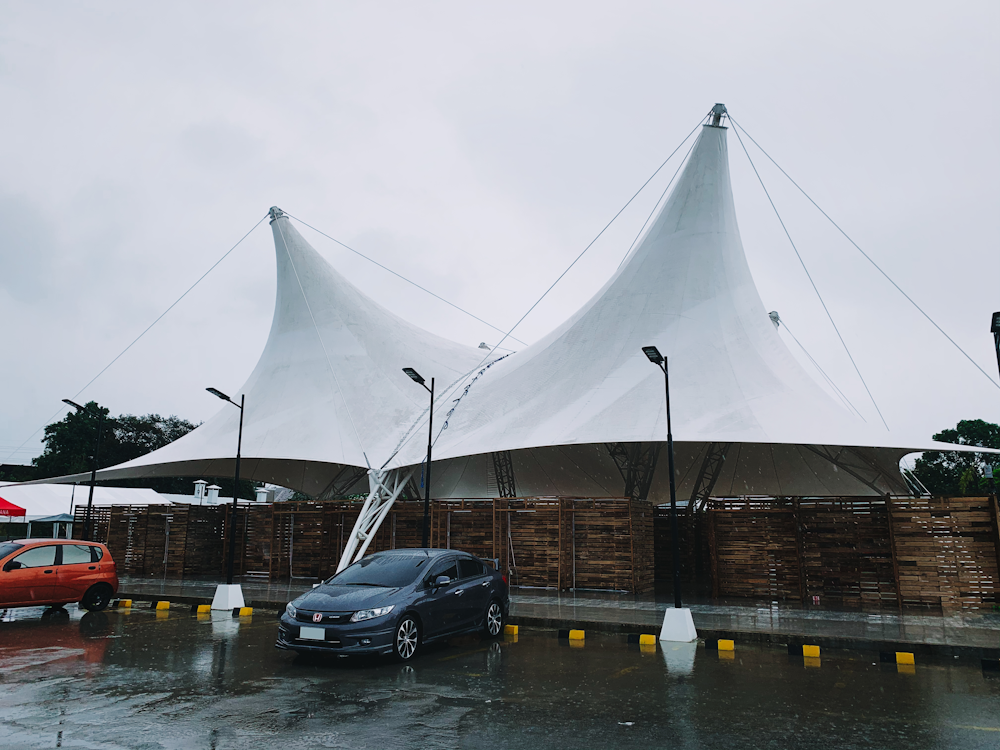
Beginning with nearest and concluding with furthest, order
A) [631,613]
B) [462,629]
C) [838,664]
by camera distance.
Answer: [838,664] → [462,629] → [631,613]

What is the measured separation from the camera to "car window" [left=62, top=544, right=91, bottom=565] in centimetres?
1495

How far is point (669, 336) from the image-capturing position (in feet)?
65.8

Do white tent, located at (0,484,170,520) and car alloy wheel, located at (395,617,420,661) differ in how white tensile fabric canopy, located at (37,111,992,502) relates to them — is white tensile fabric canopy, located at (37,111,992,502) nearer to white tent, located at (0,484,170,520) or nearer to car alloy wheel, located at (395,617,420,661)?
car alloy wheel, located at (395,617,420,661)

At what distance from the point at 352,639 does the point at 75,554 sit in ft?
30.1

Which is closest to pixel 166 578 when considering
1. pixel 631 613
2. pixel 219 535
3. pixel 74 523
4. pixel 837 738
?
pixel 219 535

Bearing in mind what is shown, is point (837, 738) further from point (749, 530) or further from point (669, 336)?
point (669, 336)

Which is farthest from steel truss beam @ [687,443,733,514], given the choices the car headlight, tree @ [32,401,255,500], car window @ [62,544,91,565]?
tree @ [32,401,255,500]

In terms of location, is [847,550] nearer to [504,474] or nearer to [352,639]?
[352,639]

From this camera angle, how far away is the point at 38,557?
14438mm

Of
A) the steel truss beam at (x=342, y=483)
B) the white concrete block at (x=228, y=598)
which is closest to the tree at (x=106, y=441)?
the steel truss beam at (x=342, y=483)

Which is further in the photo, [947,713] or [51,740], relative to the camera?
[947,713]

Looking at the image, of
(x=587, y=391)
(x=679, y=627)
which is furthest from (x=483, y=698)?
(x=587, y=391)

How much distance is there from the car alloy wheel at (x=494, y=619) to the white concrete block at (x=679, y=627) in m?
2.59

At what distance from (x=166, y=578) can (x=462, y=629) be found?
1583 cm
